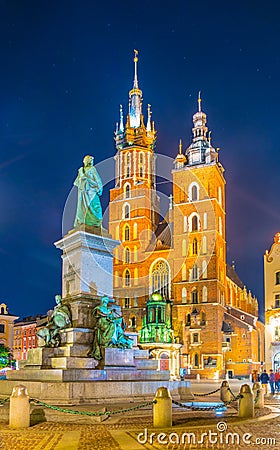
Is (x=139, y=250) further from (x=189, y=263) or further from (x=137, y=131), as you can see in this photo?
(x=137, y=131)

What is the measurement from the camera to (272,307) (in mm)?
43250

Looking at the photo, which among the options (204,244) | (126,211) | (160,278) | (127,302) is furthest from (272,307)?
(126,211)

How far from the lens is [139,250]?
7006 centimetres

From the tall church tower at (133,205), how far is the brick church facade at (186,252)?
0.12 meters

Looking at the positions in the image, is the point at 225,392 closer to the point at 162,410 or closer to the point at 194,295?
the point at 162,410

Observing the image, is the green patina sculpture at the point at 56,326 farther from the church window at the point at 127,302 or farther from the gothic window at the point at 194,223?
the church window at the point at 127,302

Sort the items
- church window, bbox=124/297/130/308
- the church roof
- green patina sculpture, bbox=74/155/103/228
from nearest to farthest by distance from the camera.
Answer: green patina sculpture, bbox=74/155/103/228 → church window, bbox=124/297/130/308 → the church roof

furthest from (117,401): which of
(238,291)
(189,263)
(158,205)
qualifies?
(238,291)

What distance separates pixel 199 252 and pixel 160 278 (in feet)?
18.7

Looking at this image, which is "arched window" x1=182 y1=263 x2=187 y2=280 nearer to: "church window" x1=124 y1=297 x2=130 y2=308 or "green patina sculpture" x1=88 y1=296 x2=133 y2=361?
"church window" x1=124 y1=297 x2=130 y2=308

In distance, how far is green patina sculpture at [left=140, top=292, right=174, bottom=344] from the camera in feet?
198

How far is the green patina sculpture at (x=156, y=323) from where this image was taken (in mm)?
60219

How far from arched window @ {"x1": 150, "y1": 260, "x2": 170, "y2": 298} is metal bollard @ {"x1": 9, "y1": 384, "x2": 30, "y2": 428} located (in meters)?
56.9

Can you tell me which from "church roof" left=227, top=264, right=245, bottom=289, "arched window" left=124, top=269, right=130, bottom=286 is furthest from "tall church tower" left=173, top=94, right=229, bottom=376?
"church roof" left=227, top=264, right=245, bottom=289
